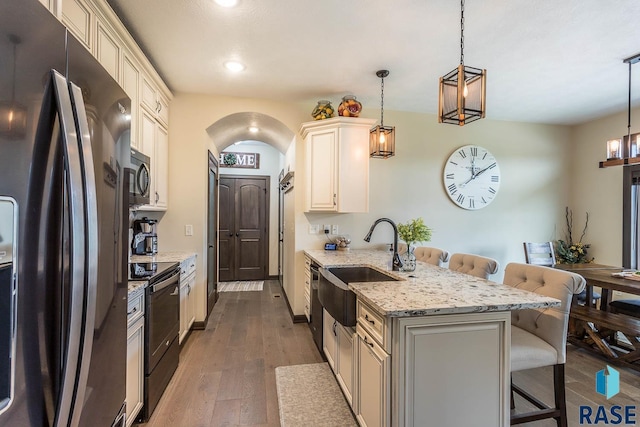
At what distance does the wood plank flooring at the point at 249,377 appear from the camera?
6.62 ft

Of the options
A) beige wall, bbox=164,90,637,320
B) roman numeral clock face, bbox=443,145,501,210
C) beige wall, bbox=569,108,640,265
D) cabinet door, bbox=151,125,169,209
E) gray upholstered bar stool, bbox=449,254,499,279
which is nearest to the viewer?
gray upholstered bar stool, bbox=449,254,499,279

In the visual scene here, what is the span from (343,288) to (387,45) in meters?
1.98

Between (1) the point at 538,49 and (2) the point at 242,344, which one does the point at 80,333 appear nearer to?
(2) the point at 242,344

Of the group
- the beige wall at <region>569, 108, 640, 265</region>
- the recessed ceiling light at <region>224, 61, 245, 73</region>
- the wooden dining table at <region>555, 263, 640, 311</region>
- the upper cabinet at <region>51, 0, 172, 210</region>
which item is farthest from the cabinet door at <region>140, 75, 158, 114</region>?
the beige wall at <region>569, 108, 640, 265</region>

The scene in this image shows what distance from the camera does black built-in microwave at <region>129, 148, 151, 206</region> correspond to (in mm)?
2148

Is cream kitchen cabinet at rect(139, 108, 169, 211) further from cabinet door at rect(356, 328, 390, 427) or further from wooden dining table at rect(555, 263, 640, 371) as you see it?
wooden dining table at rect(555, 263, 640, 371)

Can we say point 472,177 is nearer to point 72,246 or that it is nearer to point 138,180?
point 138,180

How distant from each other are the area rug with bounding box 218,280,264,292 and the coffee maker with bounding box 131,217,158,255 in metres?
2.49

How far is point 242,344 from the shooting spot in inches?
122

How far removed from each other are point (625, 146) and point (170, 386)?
4367mm

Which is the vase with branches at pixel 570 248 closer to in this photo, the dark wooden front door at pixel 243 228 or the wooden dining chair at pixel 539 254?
the wooden dining chair at pixel 539 254

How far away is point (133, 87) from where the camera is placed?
2.40 metres

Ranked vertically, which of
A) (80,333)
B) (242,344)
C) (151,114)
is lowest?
(242,344)

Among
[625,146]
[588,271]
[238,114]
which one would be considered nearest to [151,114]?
[238,114]
